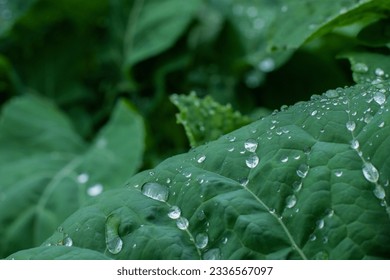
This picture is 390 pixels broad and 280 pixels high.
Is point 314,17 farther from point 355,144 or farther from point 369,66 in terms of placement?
point 355,144

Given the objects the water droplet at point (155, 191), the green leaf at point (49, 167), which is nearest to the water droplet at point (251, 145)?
the water droplet at point (155, 191)

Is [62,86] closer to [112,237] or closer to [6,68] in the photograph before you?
[6,68]

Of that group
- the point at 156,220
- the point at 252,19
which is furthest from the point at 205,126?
the point at 252,19

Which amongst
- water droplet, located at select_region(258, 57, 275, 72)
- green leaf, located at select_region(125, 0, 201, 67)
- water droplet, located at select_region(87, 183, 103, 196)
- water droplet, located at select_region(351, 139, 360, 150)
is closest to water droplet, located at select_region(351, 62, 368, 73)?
water droplet, located at select_region(351, 139, 360, 150)

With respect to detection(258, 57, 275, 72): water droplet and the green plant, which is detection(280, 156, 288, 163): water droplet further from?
detection(258, 57, 275, 72): water droplet

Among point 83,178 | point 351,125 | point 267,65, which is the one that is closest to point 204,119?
point 351,125

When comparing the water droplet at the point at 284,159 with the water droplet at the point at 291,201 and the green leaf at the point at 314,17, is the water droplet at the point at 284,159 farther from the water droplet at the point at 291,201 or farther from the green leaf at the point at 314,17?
the green leaf at the point at 314,17
